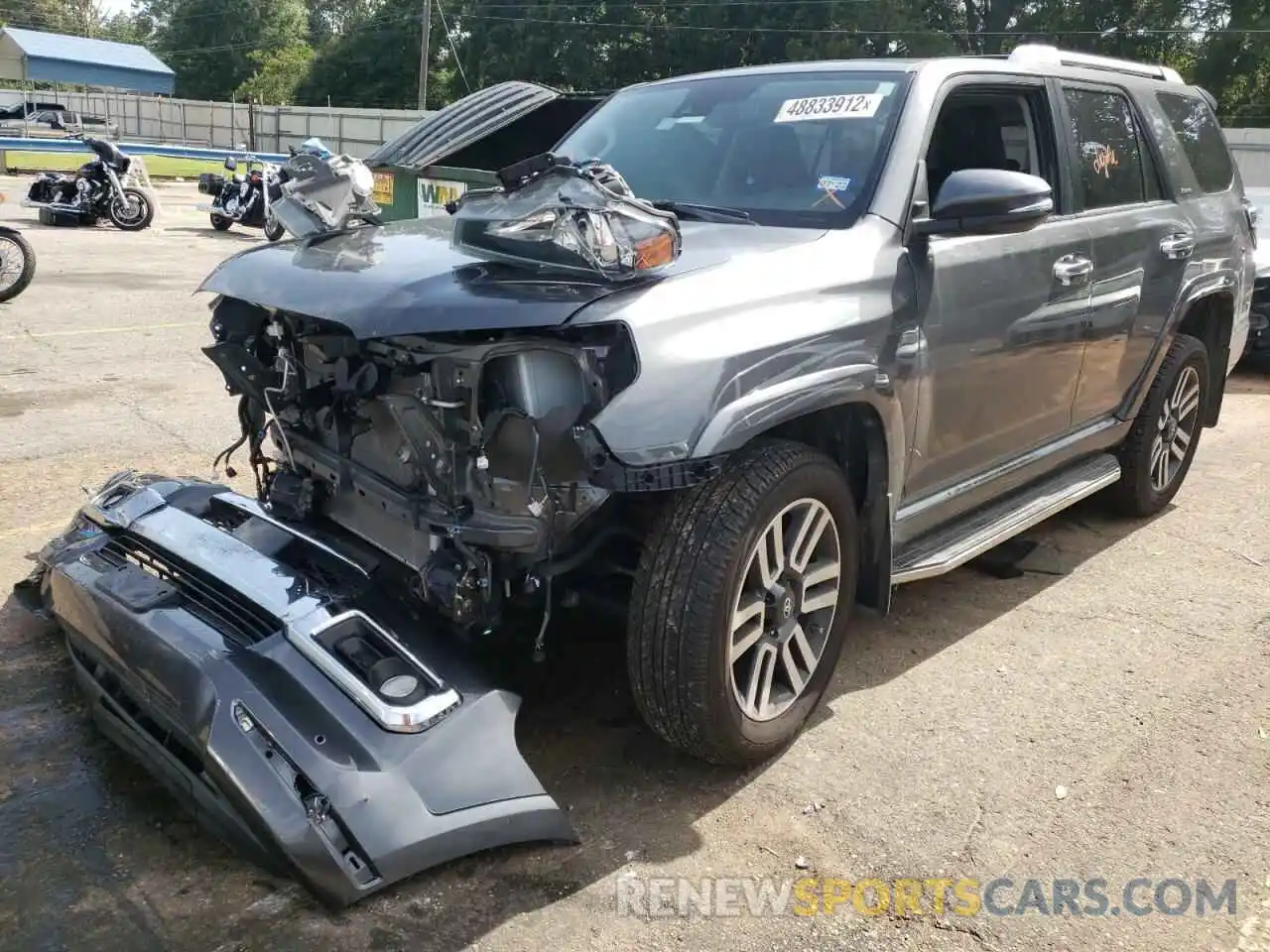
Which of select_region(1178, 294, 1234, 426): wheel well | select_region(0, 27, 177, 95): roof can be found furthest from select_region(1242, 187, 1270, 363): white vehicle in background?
select_region(0, 27, 177, 95): roof

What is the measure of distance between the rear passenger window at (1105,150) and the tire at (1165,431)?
2.88ft

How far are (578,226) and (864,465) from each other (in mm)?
1251

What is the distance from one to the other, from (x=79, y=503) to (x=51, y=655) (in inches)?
57.3

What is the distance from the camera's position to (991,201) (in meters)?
3.16

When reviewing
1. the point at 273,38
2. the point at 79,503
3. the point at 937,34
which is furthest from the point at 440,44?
the point at 79,503

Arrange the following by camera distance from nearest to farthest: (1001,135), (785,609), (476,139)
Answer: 1. (785,609)
2. (1001,135)
3. (476,139)

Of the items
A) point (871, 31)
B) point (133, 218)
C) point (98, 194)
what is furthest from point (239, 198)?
point (871, 31)

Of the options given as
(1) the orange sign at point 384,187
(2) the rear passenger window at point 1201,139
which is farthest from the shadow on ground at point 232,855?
(1) the orange sign at point 384,187

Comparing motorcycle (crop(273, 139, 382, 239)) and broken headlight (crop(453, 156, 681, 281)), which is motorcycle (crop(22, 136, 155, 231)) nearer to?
motorcycle (crop(273, 139, 382, 239))

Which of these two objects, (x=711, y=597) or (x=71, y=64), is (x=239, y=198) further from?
(x=71, y=64)

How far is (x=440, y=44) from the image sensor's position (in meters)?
61.4

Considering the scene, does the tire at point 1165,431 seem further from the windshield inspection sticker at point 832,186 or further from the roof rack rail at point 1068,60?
the windshield inspection sticker at point 832,186

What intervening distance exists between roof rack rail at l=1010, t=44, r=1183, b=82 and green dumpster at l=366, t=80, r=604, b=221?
4.93m

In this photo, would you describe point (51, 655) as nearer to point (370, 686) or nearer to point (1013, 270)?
point (370, 686)
